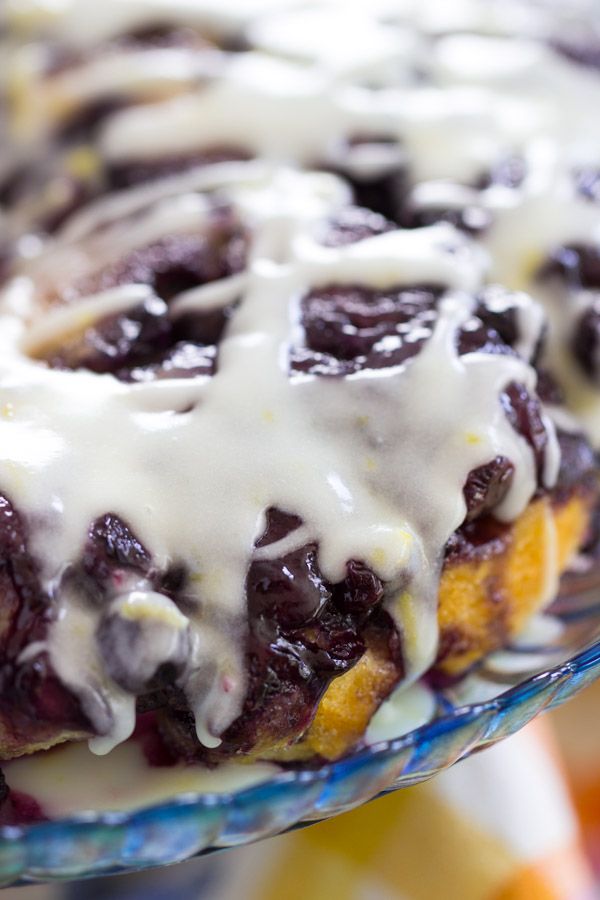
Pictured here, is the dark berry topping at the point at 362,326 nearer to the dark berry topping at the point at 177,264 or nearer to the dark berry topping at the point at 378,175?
the dark berry topping at the point at 177,264

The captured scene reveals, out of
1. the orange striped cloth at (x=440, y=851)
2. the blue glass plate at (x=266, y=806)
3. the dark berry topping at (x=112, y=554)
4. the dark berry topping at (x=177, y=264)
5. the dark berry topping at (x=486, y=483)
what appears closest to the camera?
the blue glass plate at (x=266, y=806)

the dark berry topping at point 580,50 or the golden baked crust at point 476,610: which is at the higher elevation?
the dark berry topping at point 580,50

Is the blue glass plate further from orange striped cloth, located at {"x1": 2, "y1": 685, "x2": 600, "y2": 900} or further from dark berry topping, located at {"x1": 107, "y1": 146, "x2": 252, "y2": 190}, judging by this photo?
dark berry topping, located at {"x1": 107, "y1": 146, "x2": 252, "y2": 190}

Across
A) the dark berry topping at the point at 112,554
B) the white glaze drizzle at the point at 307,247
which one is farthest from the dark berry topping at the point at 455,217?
the dark berry topping at the point at 112,554

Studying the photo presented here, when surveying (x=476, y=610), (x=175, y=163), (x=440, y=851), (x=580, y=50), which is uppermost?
(x=580, y=50)

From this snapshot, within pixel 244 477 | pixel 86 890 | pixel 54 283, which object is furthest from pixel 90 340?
pixel 86 890

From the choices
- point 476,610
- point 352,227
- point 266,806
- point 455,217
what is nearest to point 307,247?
point 352,227

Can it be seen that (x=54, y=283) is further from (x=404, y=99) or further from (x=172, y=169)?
(x=404, y=99)

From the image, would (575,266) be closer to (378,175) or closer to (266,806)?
(378,175)
